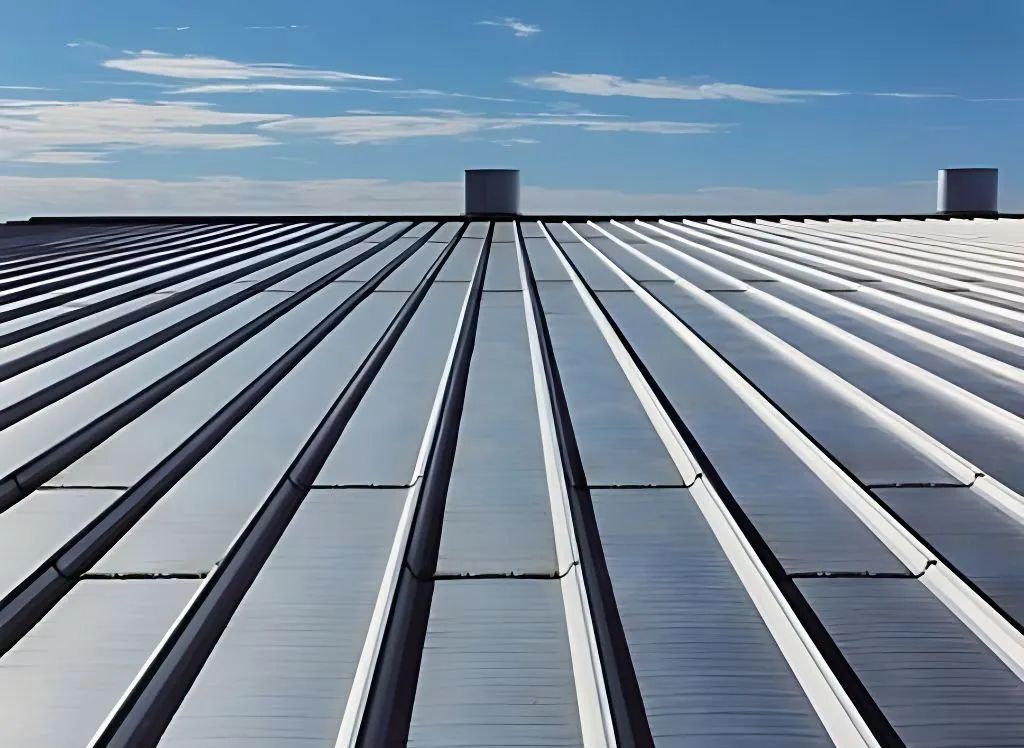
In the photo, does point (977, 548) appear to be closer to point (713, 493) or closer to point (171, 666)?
point (713, 493)

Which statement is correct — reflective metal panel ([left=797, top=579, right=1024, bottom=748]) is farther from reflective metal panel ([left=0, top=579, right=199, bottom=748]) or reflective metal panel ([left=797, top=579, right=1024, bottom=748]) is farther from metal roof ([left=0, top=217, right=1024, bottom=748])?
reflective metal panel ([left=0, top=579, right=199, bottom=748])

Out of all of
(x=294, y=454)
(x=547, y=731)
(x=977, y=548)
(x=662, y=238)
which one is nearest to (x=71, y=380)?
(x=294, y=454)

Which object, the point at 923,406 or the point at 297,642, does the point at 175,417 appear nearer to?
the point at 297,642

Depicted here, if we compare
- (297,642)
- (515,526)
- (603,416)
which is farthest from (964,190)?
(297,642)

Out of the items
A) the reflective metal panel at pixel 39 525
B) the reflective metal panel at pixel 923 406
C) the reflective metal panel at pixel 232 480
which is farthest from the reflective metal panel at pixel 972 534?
the reflective metal panel at pixel 39 525

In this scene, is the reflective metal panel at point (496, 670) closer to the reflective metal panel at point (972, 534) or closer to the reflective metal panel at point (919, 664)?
the reflective metal panel at point (919, 664)

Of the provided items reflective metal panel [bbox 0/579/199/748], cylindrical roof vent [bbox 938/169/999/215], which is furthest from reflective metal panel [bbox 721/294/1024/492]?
cylindrical roof vent [bbox 938/169/999/215]
